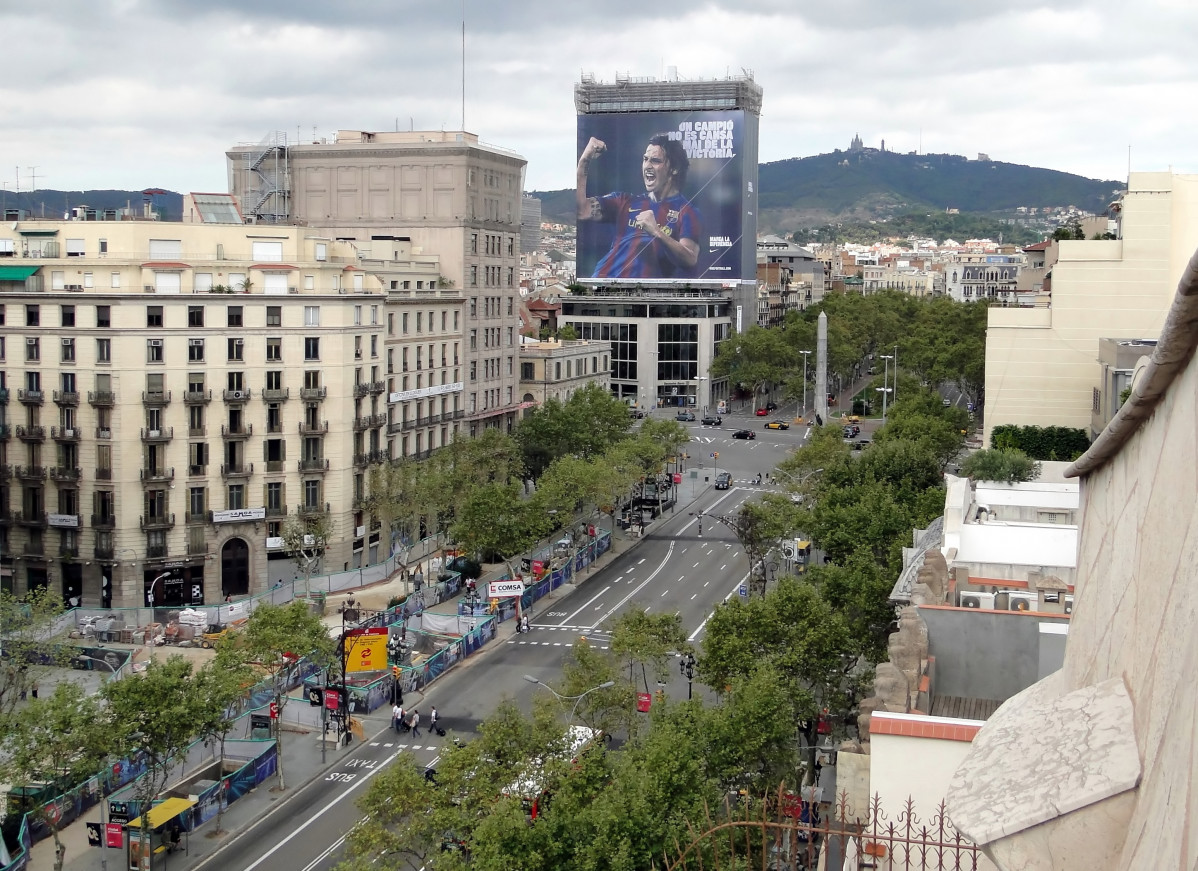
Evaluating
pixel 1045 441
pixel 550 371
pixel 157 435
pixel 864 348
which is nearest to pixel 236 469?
pixel 157 435

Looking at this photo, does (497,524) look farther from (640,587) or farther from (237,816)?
(237,816)

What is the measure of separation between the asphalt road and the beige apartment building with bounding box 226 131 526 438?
52.8 ft

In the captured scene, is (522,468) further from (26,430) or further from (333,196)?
(26,430)

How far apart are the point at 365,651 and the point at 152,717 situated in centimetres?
1418

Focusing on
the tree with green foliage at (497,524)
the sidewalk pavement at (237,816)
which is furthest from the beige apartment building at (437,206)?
the sidewalk pavement at (237,816)

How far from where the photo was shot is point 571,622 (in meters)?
61.0

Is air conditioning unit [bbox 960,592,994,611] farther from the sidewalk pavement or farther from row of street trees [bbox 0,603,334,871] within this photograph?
the sidewalk pavement

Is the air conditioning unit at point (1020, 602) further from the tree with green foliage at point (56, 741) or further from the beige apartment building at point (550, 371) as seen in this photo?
the beige apartment building at point (550, 371)

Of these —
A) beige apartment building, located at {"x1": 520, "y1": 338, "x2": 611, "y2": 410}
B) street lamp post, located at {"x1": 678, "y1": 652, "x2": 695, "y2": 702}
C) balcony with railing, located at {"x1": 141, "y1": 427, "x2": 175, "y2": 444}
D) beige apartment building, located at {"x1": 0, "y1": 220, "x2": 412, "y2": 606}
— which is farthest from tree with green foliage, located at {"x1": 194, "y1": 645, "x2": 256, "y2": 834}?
beige apartment building, located at {"x1": 520, "y1": 338, "x2": 611, "y2": 410}

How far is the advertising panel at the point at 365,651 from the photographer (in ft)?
161

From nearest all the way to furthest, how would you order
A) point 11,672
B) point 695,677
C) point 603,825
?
point 603,825
point 11,672
point 695,677

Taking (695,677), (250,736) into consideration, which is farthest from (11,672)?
(695,677)

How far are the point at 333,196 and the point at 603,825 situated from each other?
71.5 m

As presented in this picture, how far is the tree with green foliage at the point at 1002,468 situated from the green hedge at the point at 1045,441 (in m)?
13.2
